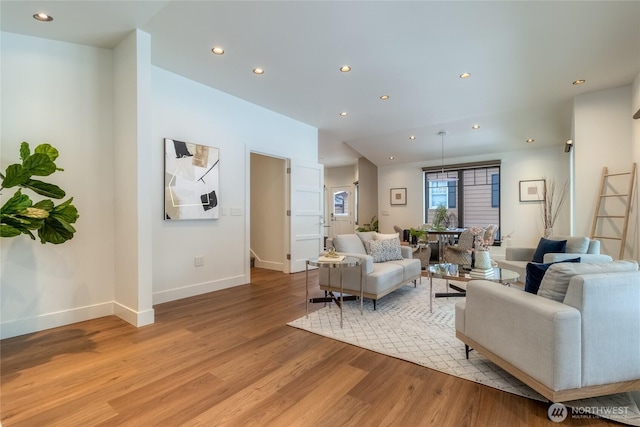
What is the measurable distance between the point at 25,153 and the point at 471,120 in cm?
628

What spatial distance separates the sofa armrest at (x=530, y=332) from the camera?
5.09 feet

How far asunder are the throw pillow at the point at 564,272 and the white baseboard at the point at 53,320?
13.0 ft

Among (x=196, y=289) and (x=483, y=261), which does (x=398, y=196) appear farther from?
(x=196, y=289)

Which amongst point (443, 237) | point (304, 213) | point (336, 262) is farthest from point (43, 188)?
point (443, 237)

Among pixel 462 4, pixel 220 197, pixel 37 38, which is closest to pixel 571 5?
pixel 462 4

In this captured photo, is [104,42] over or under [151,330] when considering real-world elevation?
over

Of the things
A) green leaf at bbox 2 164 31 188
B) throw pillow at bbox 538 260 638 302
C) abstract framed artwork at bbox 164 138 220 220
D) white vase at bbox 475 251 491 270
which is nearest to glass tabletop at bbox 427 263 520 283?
white vase at bbox 475 251 491 270

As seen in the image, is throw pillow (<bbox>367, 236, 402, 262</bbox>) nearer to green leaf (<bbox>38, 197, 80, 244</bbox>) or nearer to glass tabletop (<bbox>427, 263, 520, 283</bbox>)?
glass tabletop (<bbox>427, 263, 520, 283</bbox>)

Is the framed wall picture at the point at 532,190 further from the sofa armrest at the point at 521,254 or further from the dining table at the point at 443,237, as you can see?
the sofa armrest at the point at 521,254

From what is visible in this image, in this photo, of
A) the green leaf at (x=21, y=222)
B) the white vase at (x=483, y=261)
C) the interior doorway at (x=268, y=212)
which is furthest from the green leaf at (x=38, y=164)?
the white vase at (x=483, y=261)

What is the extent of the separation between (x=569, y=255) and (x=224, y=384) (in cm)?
380

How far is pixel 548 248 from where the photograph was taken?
12.5ft

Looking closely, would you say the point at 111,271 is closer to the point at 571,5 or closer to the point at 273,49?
the point at 273,49

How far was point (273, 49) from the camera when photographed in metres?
3.14
